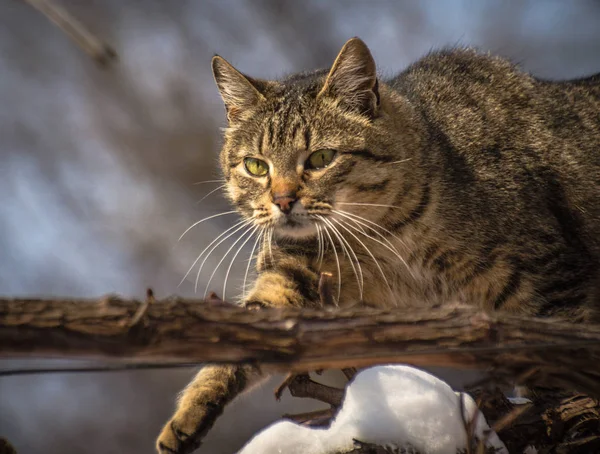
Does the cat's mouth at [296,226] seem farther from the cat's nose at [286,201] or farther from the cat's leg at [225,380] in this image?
the cat's leg at [225,380]

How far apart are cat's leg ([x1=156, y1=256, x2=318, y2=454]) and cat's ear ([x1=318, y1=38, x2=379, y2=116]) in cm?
54

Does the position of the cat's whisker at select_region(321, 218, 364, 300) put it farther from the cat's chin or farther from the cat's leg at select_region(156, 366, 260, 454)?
the cat's leg at select_region(156, 366, 260, 454)

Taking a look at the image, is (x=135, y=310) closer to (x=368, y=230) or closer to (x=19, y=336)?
(x=19, y=336)

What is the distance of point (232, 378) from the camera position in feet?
6.26

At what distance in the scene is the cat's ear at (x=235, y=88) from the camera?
2.38 metres

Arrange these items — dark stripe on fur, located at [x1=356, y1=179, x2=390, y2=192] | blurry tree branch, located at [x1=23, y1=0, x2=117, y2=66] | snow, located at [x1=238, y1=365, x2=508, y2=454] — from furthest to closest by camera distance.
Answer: dark stripe on fur, located at [x1=356, y1=179, x2=390, y2=192] → snow, located at [x1=238, y1=365, x2=508, y2=454] → blurry tree branch, located at [x1=23, y1=0, x2=117, y2=66]

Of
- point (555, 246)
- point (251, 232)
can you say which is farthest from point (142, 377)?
point (555, 246)

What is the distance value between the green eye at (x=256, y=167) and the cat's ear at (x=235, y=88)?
0.21 meters

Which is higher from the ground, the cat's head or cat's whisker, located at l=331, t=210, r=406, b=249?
the cat's head

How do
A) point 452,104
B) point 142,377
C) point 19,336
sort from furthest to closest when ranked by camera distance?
point 142,377 → point 452,104 → point 19,336

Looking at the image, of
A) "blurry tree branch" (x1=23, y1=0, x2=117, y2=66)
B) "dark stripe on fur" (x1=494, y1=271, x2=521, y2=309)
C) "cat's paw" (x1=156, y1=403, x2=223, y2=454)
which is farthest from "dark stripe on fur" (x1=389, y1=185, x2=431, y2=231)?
"blurry tree branch" (x1=23, y1=0, x2=117, y2=66)

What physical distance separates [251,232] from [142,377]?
186cm

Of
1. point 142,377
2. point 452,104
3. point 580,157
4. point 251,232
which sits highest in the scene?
point 452,104

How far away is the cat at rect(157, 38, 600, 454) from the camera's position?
2127 mm
